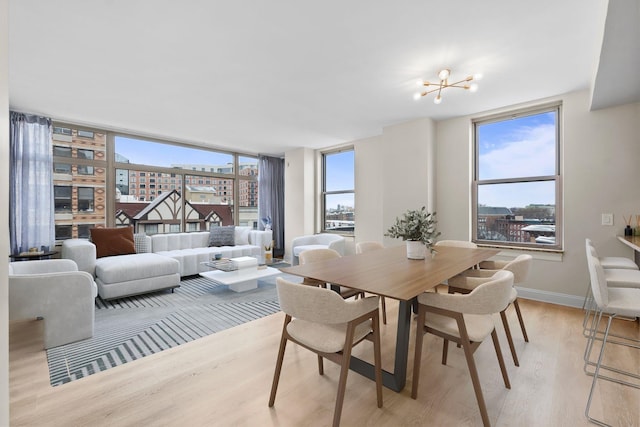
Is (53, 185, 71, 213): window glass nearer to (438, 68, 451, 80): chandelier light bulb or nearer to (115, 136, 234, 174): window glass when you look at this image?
(115, 136, 234, 174): window glass

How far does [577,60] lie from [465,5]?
5.04 feet

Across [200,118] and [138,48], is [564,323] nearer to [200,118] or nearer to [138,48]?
[138,48]

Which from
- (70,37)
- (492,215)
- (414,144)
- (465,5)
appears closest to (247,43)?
(70,37)

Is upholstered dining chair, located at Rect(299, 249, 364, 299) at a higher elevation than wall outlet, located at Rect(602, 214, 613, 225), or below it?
below

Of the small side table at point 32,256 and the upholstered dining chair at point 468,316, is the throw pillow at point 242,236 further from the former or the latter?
the upholstered dining chair at point 468,316

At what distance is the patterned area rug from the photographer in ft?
7.02

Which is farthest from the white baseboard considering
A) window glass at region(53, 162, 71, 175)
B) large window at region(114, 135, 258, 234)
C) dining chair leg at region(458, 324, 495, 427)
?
window glass at region(53, 162, 71, 175)

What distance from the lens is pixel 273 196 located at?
259 inches

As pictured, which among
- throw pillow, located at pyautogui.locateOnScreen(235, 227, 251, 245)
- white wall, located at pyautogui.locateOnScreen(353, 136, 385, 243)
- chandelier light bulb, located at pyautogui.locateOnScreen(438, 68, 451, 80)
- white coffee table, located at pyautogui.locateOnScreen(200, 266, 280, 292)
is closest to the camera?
chandelier light bulb, located at pyautogui.locateOnScreen(438, 68, 451, 80)

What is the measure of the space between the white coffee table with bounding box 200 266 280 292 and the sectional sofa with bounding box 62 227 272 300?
1.68 feet

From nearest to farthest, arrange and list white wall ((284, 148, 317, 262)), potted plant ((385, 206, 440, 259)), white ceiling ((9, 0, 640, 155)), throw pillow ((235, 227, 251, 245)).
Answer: white ceiling ((9, 0, 640, 155)) → potted plant ((385, 206, 440, 259)) → throw pillow ((235, 227, 251, 245)) → white wall ((284, 148, 317, 262))

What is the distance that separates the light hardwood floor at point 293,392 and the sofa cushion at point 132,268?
1.04 meters

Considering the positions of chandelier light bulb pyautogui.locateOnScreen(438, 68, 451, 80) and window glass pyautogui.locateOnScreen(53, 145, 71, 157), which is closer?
chandelier light bulb pyautogui.locateOnScreen(438, 68, 451, 80)

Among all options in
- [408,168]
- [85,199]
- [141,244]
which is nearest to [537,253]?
[408,168]
